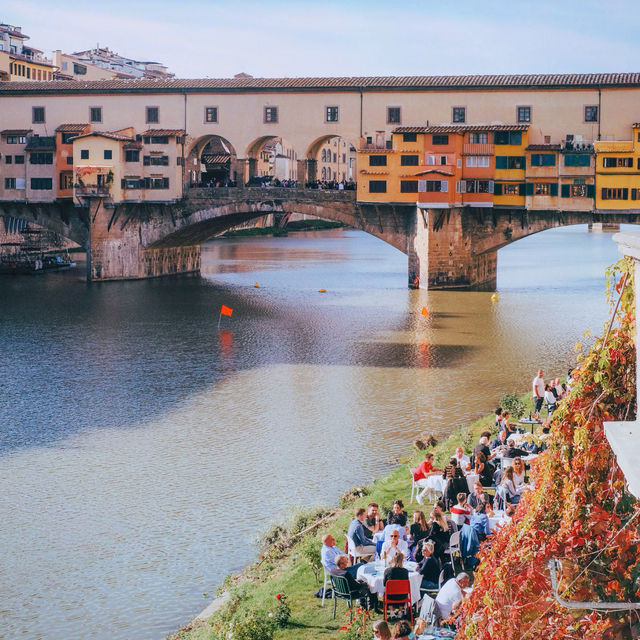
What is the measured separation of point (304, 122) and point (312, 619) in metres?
45.0

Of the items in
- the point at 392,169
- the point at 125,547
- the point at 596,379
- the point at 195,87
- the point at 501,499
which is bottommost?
the point at 125,547

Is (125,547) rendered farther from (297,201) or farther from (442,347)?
(297,201)

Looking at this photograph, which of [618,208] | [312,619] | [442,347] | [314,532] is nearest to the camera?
[312,619]

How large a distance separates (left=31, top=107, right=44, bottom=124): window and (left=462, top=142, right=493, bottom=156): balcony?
24018 millimetres

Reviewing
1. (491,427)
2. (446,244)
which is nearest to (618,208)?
(446,244)

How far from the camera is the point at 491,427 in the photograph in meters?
22.5

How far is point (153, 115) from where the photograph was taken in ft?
187

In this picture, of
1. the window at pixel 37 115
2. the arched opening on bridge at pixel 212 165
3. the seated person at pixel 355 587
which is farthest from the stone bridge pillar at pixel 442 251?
the seated person at pixel 355 587

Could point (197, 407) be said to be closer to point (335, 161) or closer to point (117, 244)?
point (117, 244)

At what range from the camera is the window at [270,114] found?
55.4 m

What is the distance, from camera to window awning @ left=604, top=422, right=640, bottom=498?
4.40m

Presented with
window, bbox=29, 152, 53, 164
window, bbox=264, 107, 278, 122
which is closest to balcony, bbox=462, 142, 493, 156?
window, bbox=264, 107, 278, 122

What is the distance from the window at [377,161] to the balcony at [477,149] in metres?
4.05

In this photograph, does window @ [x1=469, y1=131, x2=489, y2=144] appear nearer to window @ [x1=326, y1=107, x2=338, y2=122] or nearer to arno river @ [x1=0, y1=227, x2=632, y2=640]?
window @ [x1=326, y1=107, x2=338, y2=122]
